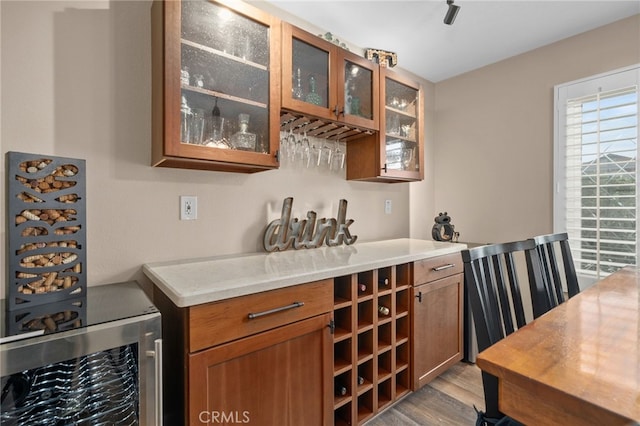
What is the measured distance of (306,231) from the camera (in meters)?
1.98

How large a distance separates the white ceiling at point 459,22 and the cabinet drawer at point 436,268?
157cm

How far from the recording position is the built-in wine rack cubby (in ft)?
4.92

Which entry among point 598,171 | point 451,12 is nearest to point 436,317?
point 598,171

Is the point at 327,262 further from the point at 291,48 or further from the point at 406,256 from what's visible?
the point at 291,48

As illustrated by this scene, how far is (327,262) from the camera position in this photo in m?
1.54

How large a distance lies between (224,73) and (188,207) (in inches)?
27.7

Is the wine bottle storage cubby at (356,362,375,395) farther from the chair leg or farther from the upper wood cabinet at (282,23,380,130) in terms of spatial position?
the upper wood cabinet at (282,23,380,130)

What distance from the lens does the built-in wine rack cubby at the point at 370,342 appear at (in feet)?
4.92

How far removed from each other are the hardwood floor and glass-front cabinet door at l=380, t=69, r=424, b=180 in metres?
1.43

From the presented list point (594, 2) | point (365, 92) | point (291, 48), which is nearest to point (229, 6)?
point (291, 48)

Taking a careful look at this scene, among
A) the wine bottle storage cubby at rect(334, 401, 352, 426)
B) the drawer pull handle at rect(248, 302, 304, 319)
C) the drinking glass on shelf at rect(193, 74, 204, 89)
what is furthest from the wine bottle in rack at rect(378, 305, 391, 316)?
the drinking glass on shelf at rect(193, 74, 204, 89)

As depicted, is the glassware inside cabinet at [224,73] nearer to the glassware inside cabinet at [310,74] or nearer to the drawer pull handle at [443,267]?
the glassware inside cabinet at [310,74]

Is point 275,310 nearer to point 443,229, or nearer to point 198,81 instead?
point 198,81

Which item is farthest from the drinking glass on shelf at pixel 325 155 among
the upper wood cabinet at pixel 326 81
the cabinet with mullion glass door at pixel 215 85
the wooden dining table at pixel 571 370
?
the wooden dining table at pixel 571 370
